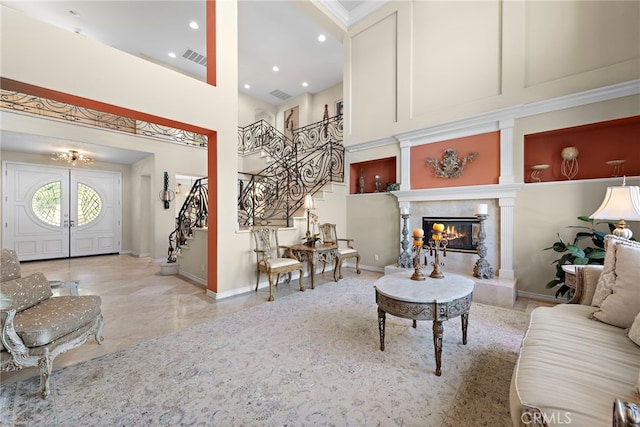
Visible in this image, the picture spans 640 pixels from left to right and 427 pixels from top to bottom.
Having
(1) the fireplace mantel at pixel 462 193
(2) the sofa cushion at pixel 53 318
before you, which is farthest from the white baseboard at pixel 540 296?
(2) the sofa cushion at pixel 53 318

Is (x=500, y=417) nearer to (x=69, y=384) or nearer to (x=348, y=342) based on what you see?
(x=348, y=342)

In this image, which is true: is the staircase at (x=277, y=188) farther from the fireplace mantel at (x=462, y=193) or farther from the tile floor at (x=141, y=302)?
the fireplace mantel at (x=462, y=193)

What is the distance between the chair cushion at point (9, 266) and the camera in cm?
219

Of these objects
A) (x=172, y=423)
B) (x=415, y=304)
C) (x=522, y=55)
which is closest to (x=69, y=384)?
(x=172, y=423)

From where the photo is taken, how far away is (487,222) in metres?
4.36

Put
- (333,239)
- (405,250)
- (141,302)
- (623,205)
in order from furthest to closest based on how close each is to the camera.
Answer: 1. (333,239)
2. (405,250)
3. (141,302)
4. (623,205)

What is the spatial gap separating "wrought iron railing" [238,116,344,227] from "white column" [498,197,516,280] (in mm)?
3737

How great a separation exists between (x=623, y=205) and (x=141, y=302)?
6.04 metres

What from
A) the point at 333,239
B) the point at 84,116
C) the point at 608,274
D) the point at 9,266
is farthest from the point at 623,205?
the point at 84,116

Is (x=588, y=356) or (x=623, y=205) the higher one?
(x=623, y=205)

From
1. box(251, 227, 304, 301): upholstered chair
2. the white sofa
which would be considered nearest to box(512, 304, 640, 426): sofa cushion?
the white sofa

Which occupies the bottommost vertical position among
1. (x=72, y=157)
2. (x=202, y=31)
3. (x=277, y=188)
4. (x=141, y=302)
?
(x=141, y=302)

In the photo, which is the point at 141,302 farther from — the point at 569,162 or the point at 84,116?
the point at 569,162

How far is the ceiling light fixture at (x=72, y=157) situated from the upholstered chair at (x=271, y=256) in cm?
630
